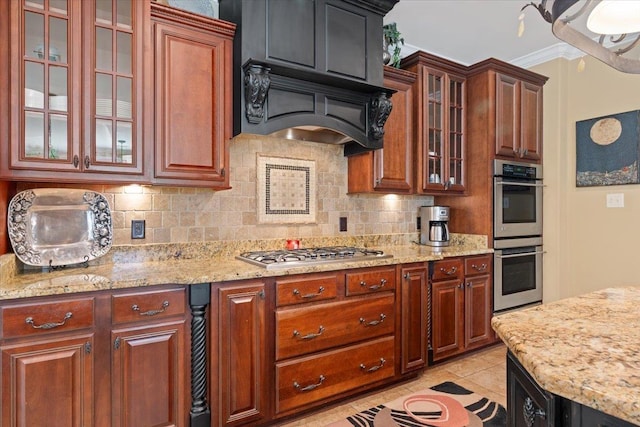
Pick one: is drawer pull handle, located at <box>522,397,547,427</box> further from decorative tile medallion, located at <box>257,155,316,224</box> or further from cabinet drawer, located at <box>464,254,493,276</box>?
cabinet drawer, located at <box>464,254,493,276</box>

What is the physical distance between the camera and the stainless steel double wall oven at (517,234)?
11.1 ft

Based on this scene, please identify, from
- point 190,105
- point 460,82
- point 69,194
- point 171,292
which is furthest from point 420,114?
point 69,194

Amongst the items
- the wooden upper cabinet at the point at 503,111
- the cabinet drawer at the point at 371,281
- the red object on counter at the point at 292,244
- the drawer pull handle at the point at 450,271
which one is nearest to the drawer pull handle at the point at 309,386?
the cabinet drawer at the point at 371,281

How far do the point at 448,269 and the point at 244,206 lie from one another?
173 cm

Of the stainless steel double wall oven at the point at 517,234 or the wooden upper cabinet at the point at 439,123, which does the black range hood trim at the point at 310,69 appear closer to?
the wooden upper cabinet at the point at 439,123

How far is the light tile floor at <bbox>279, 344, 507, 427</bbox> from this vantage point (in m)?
2.35

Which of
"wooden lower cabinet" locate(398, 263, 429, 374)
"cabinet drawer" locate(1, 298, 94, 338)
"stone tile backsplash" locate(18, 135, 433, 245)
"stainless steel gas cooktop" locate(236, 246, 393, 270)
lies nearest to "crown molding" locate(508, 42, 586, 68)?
"stone tile backsplash" locate(18, 135, 433, 245)

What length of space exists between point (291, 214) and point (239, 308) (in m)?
1.05

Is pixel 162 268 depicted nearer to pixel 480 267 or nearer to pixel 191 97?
pixel 191 97

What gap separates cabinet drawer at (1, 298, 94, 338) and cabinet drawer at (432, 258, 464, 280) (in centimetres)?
236

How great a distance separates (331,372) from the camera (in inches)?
92.4

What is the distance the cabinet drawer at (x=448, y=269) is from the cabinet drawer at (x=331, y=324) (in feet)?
1.87

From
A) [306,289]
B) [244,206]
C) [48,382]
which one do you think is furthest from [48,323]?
[244,206]

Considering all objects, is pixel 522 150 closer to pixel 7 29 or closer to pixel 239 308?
pixel 239 308
